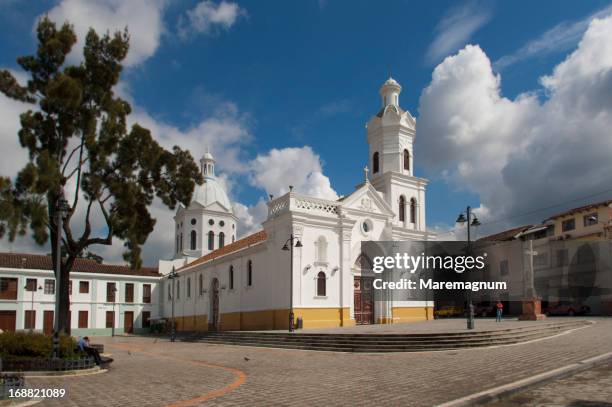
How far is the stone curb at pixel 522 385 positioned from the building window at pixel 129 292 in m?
47.4

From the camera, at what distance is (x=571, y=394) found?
959 cm

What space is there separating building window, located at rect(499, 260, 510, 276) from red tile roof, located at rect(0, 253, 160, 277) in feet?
105

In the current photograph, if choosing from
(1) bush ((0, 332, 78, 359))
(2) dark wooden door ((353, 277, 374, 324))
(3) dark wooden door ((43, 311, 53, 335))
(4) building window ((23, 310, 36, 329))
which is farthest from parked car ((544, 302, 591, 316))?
(4) building window ((23, 310, 36, 329))

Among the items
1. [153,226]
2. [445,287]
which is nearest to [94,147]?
[153,226]

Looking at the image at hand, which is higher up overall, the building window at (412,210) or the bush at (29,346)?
the building window at (412,210)

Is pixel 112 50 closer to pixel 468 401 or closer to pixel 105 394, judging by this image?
pixel 105 394

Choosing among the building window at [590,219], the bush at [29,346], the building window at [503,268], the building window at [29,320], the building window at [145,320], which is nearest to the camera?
the bush at [29,346]

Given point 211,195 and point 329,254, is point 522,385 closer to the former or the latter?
point 329,254

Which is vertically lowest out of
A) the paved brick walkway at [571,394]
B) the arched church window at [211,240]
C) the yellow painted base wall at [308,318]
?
the yellow painted base wall at [308,318]

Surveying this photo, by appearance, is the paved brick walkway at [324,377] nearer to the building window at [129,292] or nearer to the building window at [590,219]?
the building window at [590,219]

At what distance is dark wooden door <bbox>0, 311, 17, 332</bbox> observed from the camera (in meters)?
46.3

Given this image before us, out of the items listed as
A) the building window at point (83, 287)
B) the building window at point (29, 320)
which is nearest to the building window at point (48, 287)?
the building window at point (29, 320)

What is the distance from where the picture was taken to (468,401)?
353 inches

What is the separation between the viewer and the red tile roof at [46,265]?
48094mm
